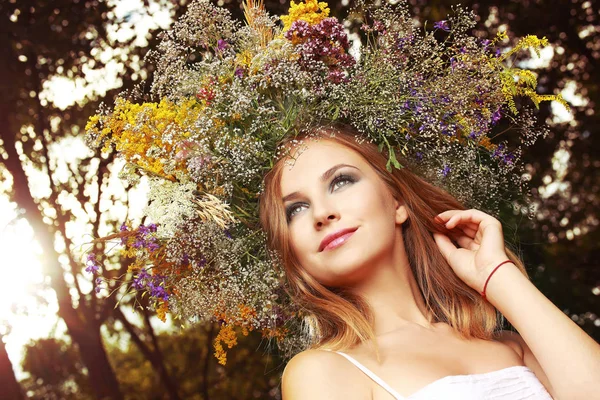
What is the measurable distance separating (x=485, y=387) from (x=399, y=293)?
0.60 metres

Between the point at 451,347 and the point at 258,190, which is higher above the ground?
the point at 258,190

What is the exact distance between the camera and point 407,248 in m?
3.39

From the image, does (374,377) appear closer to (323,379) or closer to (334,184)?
(323,379)

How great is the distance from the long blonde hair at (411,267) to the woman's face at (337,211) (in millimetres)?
56

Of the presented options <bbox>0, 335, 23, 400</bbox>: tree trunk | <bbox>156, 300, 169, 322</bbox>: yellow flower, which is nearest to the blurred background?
<bbox>0, 335, 23, 400</bbox>: tree trunk

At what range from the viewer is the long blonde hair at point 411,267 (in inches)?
123

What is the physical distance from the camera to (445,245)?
3.34m

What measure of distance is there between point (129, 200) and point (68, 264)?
3.55 ft

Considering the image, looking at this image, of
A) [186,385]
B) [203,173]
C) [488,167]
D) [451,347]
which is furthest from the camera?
[186,385]

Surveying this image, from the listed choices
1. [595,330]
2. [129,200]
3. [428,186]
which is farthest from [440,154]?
[129,200]

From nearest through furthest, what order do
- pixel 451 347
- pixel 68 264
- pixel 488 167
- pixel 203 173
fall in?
pixel 451 347, pixel 203 173, pixel 488 167, pixel 68 264

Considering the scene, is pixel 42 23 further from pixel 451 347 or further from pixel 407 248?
pixel 451 347

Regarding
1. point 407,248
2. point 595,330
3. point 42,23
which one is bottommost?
point 595,330

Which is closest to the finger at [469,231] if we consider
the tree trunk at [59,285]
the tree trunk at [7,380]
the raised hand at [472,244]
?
the raised hand at [472,244]
